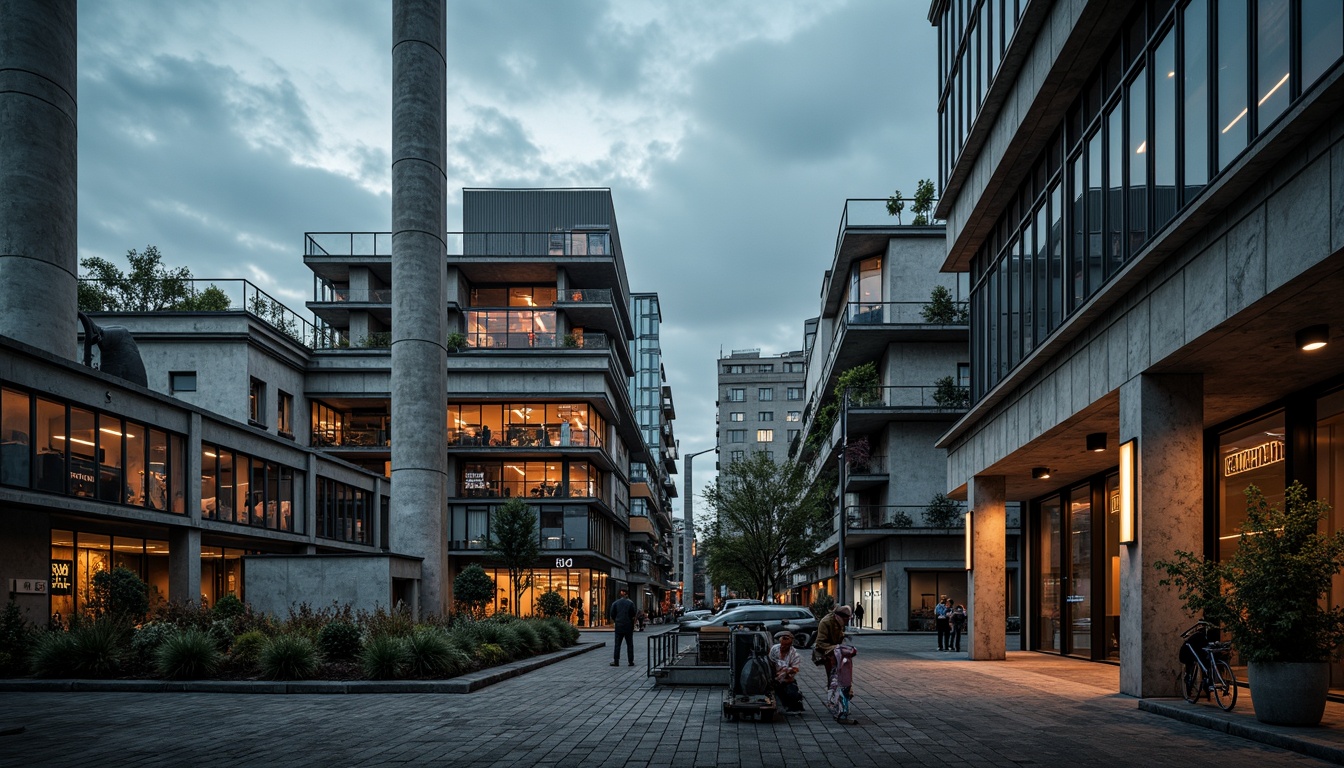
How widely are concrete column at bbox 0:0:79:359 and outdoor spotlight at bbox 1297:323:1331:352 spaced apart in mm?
26276

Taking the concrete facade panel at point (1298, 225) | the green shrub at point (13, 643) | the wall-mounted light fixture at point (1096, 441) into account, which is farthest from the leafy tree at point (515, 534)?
the concrete facade panel at point (1298, 225)

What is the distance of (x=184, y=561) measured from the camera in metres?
31.0

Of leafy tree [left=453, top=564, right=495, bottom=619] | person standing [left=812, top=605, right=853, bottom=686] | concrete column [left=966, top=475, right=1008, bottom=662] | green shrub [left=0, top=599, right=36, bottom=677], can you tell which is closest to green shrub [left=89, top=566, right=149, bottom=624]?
green shrub [left=0, top=599, right=36, bottom=677]

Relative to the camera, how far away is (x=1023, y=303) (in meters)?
22.8

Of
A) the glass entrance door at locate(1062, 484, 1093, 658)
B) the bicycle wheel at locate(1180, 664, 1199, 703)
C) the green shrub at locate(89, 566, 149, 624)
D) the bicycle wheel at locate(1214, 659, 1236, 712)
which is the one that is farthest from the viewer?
the glass entrance door at locate(1062, 484, 1093, 658)

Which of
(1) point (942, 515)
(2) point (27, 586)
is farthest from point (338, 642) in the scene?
(1) point (942, 515)

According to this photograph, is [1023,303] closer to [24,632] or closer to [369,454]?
[24,632]

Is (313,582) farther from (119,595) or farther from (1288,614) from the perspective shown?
(1288,614)

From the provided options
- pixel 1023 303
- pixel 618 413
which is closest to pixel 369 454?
pixel 618 413

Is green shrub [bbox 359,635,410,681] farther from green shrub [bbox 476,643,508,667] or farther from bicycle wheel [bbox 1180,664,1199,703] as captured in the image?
bicycle wheel [bbox 1180,664,1199,703]

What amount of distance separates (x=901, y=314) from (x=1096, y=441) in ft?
91.2

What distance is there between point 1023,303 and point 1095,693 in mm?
8986

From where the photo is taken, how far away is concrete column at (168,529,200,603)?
3062 cm

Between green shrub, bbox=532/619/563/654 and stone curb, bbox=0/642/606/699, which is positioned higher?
stone curb, bbox=0/642/606/699
